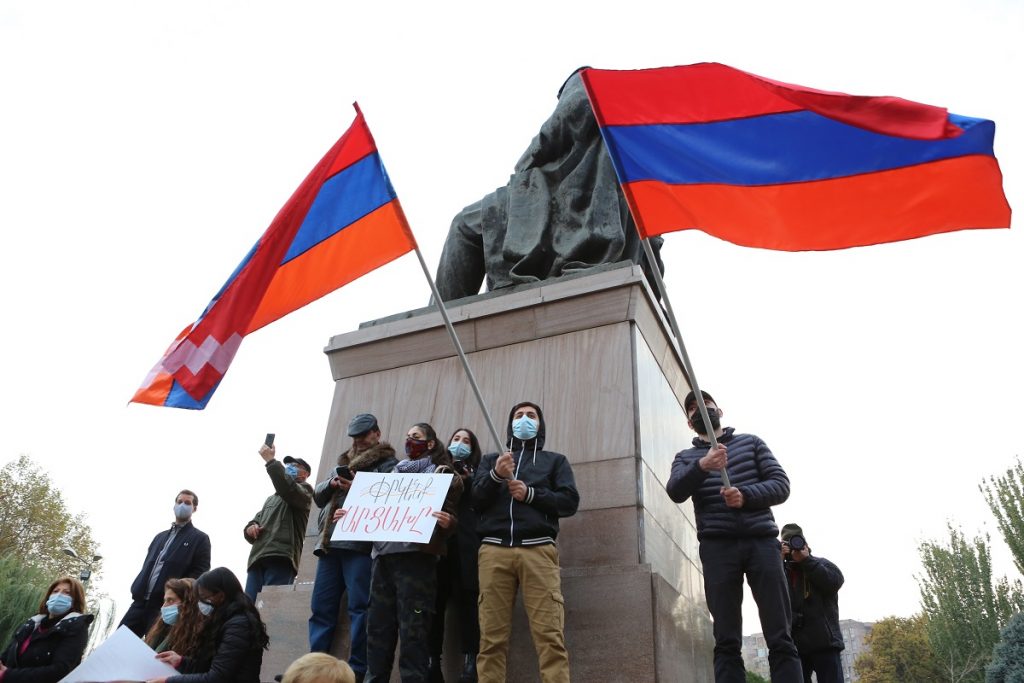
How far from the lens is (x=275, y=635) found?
6102 mm

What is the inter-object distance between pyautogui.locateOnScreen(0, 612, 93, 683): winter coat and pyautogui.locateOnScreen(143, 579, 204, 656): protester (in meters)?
0.82

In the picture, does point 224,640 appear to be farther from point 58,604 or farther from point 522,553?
point 58,604

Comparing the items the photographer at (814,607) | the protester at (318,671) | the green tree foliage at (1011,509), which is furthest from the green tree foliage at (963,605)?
the protester at (318,671)

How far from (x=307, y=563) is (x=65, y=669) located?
177 centimetres

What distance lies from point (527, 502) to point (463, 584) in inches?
35.1

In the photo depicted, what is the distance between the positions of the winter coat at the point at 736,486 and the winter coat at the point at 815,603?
59.0 inches

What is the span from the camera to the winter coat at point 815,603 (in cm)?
618

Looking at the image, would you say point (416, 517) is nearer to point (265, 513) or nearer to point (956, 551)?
point (265, 513)

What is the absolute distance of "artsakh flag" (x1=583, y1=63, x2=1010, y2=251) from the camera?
4672 mm

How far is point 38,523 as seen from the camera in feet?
109

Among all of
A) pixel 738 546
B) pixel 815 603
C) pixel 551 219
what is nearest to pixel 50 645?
pixel 738 546

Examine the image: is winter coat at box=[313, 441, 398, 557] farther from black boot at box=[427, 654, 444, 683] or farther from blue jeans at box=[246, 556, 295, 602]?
blue jeans at box=[246, 556, 295, 602]

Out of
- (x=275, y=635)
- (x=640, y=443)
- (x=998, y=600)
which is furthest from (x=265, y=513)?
(x=998, y=600)

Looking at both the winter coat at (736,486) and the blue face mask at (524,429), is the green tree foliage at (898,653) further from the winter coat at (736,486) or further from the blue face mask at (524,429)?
the blue face mask at (524,429)
